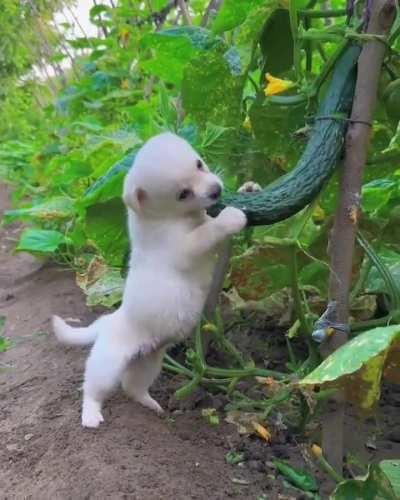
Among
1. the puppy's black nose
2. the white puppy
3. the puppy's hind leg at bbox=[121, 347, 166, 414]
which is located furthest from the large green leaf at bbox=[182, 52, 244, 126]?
the puppy's hind leg at bbox=[121, 347, 166, 414]

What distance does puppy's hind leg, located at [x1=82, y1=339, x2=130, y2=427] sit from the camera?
1534mm

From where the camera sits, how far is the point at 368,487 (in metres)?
1.14

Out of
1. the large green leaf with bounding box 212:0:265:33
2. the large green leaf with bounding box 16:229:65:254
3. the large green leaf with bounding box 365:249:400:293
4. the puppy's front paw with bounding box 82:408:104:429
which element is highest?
the large green leaf with bounding box 212:0:265:33

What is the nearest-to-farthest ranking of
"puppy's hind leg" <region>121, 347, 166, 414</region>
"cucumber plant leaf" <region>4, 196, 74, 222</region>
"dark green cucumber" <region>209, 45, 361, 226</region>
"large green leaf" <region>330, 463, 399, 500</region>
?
"large green leaf" <region>330, 463, 399, 500</region> < "dark green cucumber" <region>209, 45, 361, 226</region> < "puppy's hind leg" <region>121, 347, 166, 414</region> < "cucumber plant leaf" <region>4, 196, 74, 222</region>

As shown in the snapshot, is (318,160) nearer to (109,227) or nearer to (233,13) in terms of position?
(233,13)

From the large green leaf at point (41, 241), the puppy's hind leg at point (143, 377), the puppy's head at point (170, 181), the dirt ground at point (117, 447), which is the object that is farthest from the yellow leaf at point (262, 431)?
the large green leaf at point (41, 241)

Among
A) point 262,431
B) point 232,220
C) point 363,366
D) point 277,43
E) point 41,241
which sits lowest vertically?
point 41,241

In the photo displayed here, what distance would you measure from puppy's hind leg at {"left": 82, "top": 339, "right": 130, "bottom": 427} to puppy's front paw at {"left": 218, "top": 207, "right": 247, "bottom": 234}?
1.21 feet

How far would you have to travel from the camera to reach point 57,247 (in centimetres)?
284

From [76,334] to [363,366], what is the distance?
0.85 metres

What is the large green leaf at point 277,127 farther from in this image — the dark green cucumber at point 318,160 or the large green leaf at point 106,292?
the large green leaf at point 106,292

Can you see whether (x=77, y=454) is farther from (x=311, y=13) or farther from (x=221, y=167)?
(x=311, y=13)

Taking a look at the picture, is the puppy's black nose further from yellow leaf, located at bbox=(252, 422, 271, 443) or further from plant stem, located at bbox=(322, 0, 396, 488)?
yellow leaf, located at bbox=(252, 422, 271, 443)

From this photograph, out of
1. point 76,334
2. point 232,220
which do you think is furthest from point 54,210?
point 232,220
